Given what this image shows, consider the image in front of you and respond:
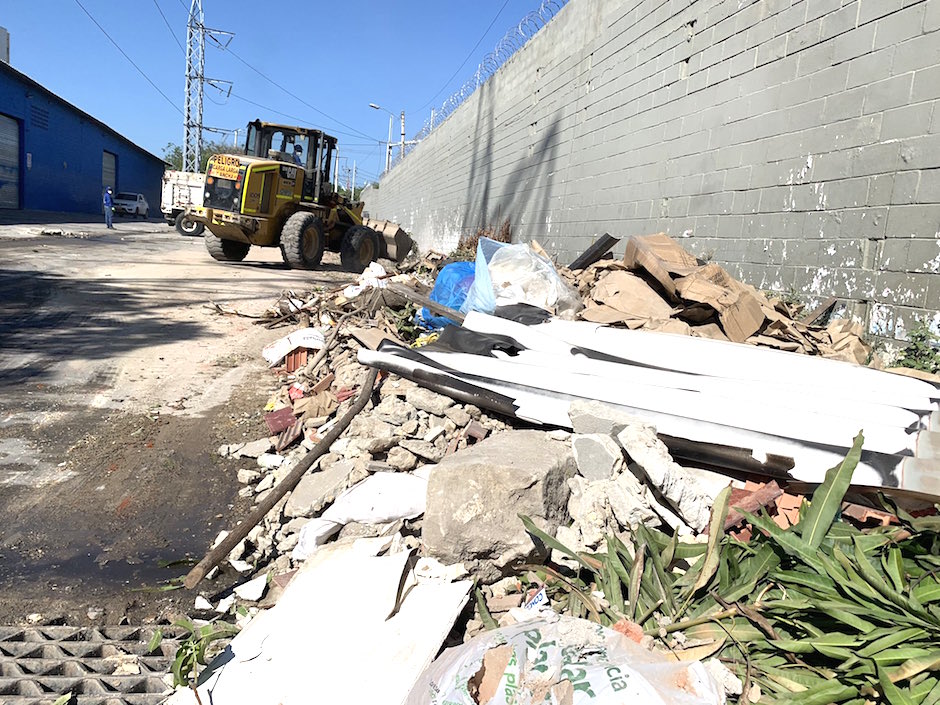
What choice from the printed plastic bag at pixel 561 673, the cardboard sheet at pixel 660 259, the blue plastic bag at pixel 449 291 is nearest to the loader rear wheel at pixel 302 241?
the blue plastic bag at pixel 449 291

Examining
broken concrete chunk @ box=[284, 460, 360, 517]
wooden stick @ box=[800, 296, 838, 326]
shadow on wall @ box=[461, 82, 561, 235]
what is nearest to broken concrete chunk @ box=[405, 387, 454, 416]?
broken concrete chunk @ box=[284, 460, 360, 517]

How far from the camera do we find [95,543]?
11.2 ft

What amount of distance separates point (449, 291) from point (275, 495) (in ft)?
10.1

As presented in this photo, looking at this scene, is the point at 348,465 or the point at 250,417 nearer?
the point at 348,465

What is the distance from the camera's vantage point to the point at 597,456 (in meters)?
3.01

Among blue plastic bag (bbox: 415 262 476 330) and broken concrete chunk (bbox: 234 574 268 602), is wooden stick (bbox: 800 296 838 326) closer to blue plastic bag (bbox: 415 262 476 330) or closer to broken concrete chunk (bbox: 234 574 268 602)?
blue plastic bag (bbox: 415 262 476 330)

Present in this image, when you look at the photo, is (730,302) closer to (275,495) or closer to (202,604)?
(275,495)

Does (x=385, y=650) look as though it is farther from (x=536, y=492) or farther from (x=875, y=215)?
(x=875, y=215)

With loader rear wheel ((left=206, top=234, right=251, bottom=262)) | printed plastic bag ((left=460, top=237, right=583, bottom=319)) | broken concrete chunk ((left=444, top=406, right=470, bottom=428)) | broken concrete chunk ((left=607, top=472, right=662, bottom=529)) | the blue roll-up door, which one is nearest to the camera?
broken concrete chunk ((left=607, top=472, right=662, bottom=529))

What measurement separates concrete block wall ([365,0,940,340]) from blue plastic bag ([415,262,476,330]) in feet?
7.14

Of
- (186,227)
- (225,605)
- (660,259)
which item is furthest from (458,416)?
(186,227)

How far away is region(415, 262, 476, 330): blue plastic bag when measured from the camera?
234 inches

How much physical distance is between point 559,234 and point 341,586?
7666 mm

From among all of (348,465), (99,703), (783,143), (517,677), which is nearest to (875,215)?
(783,143)
